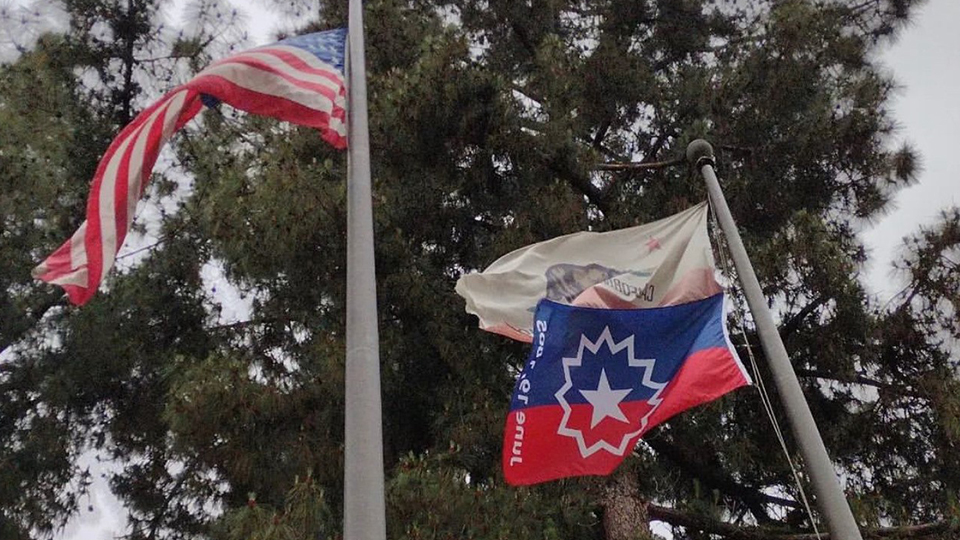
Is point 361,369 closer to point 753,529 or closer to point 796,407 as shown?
point 796,407

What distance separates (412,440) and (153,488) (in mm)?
4033

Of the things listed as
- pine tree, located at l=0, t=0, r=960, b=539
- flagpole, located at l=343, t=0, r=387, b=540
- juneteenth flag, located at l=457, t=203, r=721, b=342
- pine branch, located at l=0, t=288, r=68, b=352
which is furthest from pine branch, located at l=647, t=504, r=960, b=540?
pine branch, located at l=0, t=288, r=68, b=352

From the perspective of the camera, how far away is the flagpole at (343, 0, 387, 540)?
128 inches

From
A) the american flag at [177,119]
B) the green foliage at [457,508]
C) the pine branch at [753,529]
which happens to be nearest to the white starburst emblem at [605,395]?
the green foliage at [457,508]

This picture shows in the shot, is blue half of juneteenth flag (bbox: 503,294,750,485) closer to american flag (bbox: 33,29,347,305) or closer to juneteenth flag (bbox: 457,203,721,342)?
juneteenth flag (bbox: 457,203,721,342)

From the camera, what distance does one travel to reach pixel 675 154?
8.91 meters

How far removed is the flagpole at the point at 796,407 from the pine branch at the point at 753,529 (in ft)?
6.09

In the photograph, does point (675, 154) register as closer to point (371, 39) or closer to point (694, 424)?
point (694, 424)

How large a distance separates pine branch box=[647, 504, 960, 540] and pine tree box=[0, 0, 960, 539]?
0.03 meters

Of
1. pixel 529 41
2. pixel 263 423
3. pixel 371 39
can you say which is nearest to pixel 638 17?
pixel 529 41

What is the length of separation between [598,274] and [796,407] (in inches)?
56.4

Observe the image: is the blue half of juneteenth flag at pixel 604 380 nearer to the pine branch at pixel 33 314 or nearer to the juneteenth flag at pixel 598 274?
the juneteenth flag at pixel 598 274

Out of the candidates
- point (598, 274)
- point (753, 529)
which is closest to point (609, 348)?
point (598, 274)

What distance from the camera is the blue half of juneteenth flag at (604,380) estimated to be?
14.3 feet
